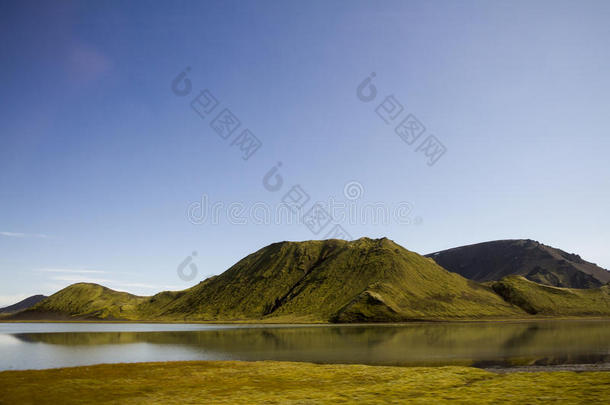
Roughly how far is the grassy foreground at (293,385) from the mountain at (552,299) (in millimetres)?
155167

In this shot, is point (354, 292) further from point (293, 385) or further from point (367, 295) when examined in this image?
point (293, 385)

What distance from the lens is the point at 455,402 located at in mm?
17922

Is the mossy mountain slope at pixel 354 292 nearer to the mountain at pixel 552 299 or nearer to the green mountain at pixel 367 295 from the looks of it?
the green mountain at pixel 367 295

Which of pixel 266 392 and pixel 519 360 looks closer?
pixel 266 392

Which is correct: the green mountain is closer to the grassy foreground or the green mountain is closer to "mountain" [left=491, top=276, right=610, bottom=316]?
"mountain" [left=491, top=276, right=610, bottom=316]

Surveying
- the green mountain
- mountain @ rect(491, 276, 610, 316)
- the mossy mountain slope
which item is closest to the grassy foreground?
the green mountain

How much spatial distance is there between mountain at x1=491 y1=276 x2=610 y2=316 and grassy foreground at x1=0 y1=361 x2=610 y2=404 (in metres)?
155

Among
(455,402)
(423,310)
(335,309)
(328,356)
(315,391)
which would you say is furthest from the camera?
(335,309)

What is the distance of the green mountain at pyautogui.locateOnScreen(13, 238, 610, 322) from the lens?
14212 centimetres

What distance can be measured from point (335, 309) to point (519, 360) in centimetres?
11764

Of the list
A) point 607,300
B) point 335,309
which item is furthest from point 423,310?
point 607,300

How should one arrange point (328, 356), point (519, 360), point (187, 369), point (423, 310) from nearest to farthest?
point (187, 369) → point (519, 360) → point (328, 356) → point (423, 310)

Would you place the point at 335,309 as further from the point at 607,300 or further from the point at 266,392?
the point at 266,392

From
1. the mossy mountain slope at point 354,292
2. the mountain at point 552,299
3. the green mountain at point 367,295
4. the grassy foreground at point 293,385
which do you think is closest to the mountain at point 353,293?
the mossy mountain slope at point 354,292
